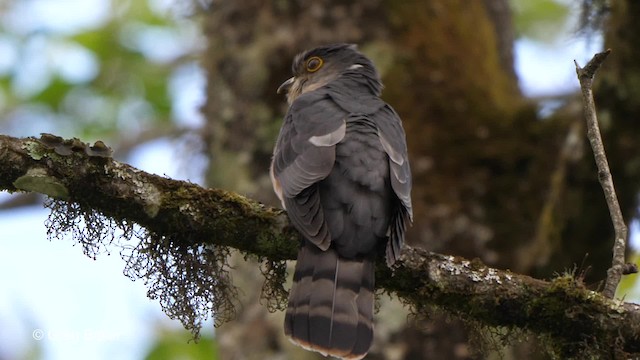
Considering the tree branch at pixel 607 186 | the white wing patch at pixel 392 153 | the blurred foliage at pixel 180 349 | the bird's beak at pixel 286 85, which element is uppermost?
the bird's beak at pixel 286 85

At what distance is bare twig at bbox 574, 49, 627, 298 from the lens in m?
4.07

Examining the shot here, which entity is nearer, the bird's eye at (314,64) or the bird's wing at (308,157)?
the bird's wing at (308,157)

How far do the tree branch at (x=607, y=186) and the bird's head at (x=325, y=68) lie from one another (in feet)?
7.90

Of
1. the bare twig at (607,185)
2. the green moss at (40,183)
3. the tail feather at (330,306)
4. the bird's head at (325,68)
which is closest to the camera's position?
the green moss at (40,183)

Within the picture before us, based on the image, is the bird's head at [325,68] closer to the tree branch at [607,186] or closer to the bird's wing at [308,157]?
the bird's wing at [308,157]

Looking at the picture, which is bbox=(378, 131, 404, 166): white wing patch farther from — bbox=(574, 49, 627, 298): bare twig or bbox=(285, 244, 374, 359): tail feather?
bbox=(574, 49, 627, 298): bare twig

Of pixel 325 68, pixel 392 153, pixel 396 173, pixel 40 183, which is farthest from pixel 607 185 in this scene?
pixel 325 68

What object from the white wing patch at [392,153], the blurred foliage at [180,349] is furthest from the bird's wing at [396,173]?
the blurred foliage at [180,349]

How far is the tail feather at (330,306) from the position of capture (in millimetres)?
4348

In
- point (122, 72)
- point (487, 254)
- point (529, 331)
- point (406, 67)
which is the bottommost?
point (529, 331)

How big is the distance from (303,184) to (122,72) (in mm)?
6320

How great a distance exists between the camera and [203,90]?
791cm

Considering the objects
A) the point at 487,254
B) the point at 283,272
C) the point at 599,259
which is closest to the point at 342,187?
the point at 283,272

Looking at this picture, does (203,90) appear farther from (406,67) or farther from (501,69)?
(501,69)
